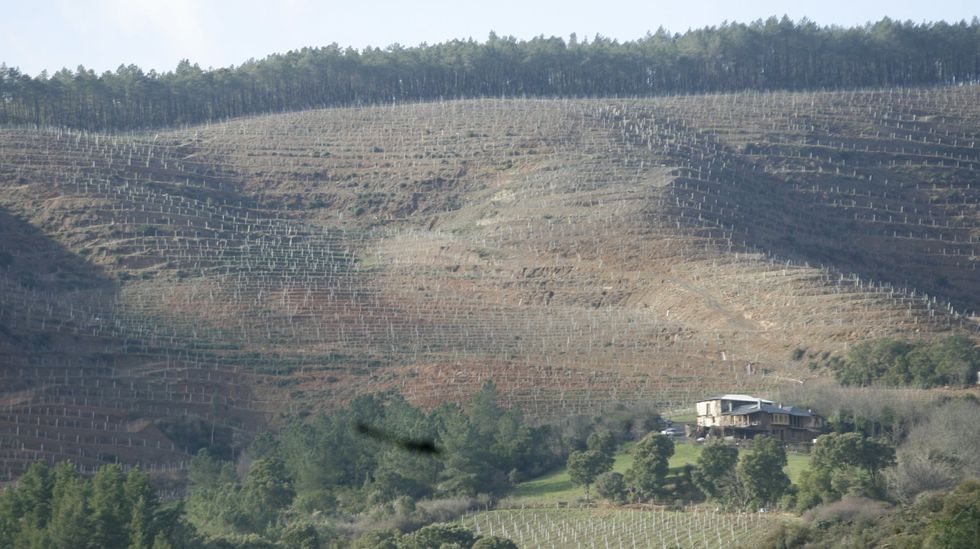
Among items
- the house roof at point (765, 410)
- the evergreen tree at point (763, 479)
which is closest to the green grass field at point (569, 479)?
the evergreen tree at point (763, 479)

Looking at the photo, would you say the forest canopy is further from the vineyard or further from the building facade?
the vineyard

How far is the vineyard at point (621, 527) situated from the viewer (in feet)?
133

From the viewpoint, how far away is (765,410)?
5453 cm

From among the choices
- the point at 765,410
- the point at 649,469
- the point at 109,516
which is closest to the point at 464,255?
the point at 765,410

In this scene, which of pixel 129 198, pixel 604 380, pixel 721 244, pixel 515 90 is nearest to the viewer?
pixel 604 380

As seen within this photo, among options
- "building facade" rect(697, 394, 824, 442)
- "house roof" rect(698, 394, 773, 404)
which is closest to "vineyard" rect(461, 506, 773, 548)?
"building facade" rect(697, 394, 824, 442)

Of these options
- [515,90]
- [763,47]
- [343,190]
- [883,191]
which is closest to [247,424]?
[343,190]

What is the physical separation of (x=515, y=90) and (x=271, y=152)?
23886 millimetres

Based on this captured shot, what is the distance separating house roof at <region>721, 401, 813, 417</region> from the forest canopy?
66826 millimetres

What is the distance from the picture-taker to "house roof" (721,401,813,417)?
5456cm

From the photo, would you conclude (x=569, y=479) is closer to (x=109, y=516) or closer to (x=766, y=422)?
(x=766, y=422)

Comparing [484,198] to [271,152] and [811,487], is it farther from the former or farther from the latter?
[811,487]

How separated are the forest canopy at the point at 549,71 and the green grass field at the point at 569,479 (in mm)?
67529

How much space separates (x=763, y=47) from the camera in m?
125
